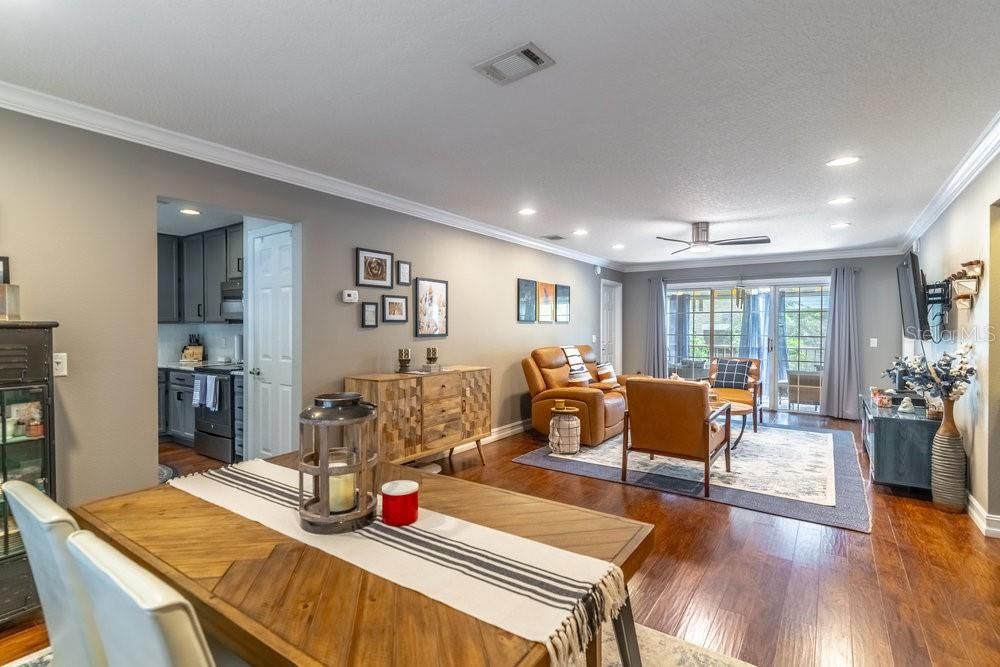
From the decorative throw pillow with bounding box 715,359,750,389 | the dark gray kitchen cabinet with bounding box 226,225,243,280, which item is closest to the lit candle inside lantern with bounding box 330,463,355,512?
the dark gray kitchen cabinet with bounding box 226,225,243,280

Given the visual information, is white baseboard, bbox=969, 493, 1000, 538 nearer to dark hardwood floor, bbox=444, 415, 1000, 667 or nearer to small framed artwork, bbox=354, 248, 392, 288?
dark hardwood floor, bbox=444, 415, 1000, 667

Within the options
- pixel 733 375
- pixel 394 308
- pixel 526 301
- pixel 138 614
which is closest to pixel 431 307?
pixel 394 308

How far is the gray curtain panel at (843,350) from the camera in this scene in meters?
6.83

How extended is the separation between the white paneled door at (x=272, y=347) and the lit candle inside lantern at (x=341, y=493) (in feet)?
8.43

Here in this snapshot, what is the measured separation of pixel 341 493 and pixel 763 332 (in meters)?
7.75

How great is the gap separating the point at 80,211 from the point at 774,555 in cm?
428

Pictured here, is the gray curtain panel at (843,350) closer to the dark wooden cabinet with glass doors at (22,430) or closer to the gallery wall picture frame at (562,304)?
the gallery wall picture frame at (562,304)

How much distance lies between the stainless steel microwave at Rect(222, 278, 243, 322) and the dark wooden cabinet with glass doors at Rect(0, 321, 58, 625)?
2842 millimetres

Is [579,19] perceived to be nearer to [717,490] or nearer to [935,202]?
[717,490]

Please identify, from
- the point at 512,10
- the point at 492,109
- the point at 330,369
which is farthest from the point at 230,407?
the point at 512,10

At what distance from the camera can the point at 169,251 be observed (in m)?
5.66

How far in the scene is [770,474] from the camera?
427cm

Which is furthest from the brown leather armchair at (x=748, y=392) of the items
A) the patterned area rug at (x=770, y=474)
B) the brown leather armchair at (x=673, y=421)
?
the brown leather armchair at (x=673, y=421)

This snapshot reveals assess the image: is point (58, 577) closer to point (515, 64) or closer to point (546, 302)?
point (515, 64)
